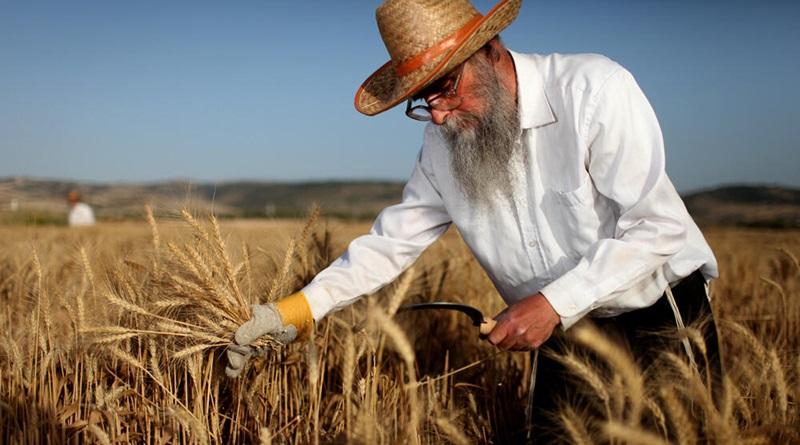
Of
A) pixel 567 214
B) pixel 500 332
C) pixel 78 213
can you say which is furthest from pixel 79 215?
pixel 500 332

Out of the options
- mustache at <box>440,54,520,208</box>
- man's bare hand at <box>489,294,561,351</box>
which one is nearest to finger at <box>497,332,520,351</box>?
man's bare hand at <box>489,294,561,351</box>

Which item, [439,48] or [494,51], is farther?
[494,51]

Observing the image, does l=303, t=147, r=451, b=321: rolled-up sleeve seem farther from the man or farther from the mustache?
the mustache

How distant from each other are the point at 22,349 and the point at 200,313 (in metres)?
0.67

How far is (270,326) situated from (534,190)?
0.90m

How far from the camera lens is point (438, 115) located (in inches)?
88.5

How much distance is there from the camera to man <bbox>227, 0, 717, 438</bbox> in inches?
77.7

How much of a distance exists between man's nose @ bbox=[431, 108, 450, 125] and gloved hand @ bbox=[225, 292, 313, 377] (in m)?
0.68

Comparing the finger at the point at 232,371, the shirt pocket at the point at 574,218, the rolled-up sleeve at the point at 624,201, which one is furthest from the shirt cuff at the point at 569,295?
the finger at the point at 232,371

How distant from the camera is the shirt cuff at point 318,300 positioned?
2242 millimetres

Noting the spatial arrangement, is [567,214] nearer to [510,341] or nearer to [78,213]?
[510,341]

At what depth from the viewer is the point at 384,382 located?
2.47m

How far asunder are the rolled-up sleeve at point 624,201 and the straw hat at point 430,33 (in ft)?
1.27

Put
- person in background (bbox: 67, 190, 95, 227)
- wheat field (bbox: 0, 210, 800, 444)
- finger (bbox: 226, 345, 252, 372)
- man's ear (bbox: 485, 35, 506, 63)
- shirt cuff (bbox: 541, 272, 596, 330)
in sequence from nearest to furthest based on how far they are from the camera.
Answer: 1. wheat field (bbox: 0, 210, 800, 444)
2. shirt cuff (bbox: 541, 272, 596, 330)
3. finger (bbox: 226, 345, 252, 372)
4. man's ear (bbox: 485, 35, 506, 63)
5. person in background (bbox: 67, 190, 95, 227)
